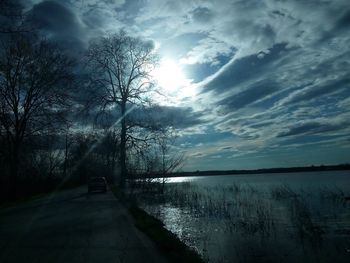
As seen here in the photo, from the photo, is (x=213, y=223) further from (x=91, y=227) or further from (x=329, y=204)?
(x=329, y=204)

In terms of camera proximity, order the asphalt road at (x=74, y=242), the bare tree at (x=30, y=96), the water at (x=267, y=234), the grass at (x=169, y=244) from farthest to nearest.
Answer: the bare tree at (x=30, y=96) < the water at (x=267, y=234) < the asphalt road at (x=74, y=242) < the grass at (x=169, y=244)

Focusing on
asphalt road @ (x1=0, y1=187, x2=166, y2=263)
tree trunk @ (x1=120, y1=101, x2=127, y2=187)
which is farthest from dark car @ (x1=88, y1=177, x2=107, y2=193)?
asphalt road @ (x1=0, y1=187, x2=166, y2=263)

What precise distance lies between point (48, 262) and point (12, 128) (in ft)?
80.3

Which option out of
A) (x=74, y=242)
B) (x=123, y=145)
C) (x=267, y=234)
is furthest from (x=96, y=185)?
(x=74, y=242)

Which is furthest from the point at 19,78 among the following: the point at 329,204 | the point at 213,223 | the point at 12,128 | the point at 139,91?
the point at 329,204

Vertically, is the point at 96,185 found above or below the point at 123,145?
below

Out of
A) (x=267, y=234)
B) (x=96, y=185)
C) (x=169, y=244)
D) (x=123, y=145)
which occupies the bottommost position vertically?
(x=267, y=234)

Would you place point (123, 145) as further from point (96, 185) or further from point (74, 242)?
point (74, 242)

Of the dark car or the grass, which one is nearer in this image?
the grass

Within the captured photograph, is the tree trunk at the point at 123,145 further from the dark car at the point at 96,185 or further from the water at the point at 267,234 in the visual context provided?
the water at the point at 267,234

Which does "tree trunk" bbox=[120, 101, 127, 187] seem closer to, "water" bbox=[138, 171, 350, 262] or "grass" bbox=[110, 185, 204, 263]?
"water" bbox=[138, 171, 350, 262]

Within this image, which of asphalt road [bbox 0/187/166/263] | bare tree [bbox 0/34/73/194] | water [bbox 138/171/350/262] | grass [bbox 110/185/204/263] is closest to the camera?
grass [bbox 110/185/204/263]

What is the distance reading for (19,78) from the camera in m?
27.8

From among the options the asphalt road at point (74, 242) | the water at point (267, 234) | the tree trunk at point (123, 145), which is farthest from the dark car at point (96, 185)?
the asphalt road at point (74, 242)
